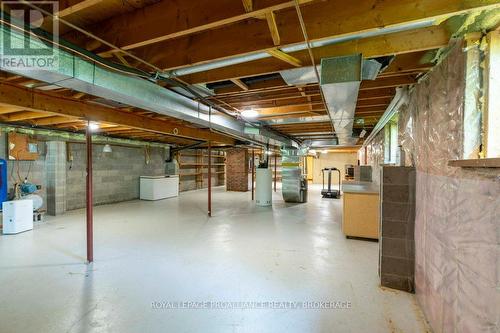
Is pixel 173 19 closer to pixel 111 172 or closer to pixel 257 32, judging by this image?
pixel 257 32

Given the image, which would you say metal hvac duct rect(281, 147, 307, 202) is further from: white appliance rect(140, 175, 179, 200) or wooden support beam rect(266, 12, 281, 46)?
wooden support beam rect(266, 12, 281, 46)

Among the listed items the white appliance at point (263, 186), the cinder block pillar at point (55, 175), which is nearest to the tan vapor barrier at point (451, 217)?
the white appliance at point (263, 186)

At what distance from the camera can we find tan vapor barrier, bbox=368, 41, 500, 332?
1.12 m

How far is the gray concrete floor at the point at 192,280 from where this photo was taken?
72.5 inches

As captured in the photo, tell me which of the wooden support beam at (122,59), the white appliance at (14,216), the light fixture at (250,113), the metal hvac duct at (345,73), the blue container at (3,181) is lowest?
the white appliance at (14,216)

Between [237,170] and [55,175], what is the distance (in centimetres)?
609

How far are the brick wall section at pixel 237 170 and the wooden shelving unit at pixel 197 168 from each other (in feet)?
3.58

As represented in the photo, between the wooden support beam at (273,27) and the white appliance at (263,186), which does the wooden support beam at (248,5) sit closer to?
the wooden support beam at (273,27)

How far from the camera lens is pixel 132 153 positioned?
312 inches

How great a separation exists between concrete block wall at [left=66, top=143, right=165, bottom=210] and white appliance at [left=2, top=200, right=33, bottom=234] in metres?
1.97

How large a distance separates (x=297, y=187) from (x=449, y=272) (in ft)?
18.1

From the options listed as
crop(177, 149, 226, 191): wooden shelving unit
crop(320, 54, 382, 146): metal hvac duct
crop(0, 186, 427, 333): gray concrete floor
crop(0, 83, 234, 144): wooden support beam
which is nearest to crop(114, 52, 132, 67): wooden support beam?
crop(0, 83, 234, 144): wooden support beam

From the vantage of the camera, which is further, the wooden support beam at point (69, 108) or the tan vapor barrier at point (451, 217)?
the wooden support beam at point (69, 108)

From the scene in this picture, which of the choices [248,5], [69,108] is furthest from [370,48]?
[69,108]
